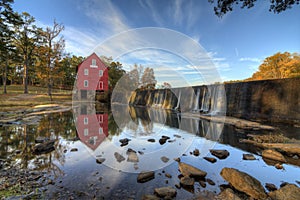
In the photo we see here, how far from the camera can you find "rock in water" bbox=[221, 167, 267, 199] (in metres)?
2.32

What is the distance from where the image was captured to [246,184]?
8.06 feet

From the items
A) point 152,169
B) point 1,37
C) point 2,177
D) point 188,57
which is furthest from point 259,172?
point 1,37

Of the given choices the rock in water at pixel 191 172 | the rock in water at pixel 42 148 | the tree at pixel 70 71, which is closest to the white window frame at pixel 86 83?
the tree at pixel 70 71

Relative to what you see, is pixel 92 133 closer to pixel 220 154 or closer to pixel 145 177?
pixel 145 177

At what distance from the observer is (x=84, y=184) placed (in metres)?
2.69

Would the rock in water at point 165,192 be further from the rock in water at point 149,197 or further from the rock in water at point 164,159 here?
the rock in water at point 164,159

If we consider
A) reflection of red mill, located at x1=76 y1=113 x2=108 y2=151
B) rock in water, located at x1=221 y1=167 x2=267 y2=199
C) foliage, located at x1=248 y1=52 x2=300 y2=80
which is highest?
foliage, located at x1=248 y1=52 x2=300 y2=80

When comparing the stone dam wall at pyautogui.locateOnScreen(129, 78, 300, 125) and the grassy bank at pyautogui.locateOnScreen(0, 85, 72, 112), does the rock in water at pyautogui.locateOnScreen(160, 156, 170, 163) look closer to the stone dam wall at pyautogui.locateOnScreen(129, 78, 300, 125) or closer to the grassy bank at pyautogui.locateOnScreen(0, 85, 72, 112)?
the stone dam wall at pyautogui.locateOnScreen(129, 78, 300, 125)

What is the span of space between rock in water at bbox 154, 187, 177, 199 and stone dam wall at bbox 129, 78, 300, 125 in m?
10.9

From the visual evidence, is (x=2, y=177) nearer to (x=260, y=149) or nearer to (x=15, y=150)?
(x=15, y=150)

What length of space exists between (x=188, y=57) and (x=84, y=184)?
218 inches

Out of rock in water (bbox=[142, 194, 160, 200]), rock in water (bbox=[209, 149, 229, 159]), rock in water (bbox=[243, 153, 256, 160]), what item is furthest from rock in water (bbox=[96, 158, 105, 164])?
rock in water (bbox=[243, 153, 256, 160])

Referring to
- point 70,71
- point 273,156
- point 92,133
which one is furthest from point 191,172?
point 70,71

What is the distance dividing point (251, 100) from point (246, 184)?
11.6 m
